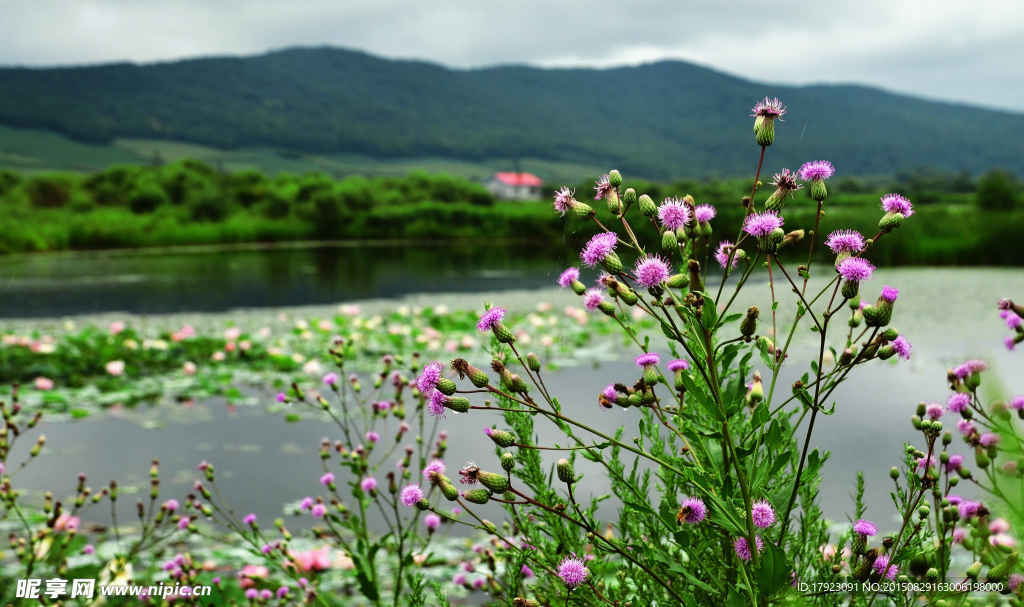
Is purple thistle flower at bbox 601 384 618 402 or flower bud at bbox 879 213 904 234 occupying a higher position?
flower bud at bbox 879 213 904 234

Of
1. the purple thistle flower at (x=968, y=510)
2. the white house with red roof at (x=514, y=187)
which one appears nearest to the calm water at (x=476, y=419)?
the purple thistle flower at (x=968, y=510)

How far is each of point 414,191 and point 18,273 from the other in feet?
98.5

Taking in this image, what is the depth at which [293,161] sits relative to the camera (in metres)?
116

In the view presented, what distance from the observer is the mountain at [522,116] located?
12419 cm

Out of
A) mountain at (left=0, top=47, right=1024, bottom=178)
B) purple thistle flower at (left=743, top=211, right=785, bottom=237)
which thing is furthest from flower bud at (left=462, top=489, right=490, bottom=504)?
mountain at (left=0, top=47, right=1024, bottom=178)

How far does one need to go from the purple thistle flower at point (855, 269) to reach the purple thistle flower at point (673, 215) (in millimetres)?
303

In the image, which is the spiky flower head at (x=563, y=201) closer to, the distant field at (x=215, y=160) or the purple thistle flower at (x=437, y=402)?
the purple thistle flower at (x=437, y=402)

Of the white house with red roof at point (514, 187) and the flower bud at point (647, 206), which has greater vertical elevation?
the flower bud at point (647, 206)

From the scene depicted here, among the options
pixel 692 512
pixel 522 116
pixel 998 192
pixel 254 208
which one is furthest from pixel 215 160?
pixel 692 512

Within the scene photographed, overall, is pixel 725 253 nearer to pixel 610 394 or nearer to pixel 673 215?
pixel 673 215

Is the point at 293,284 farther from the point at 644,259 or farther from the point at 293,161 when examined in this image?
the point at 293,161

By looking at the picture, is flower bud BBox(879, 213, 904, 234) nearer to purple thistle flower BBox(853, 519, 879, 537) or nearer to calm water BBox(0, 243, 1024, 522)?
calm water BBox(0, 243, 1024, 522)

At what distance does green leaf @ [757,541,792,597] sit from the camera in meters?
1.20

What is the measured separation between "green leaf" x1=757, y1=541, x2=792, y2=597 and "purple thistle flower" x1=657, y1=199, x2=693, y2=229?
0.61m
